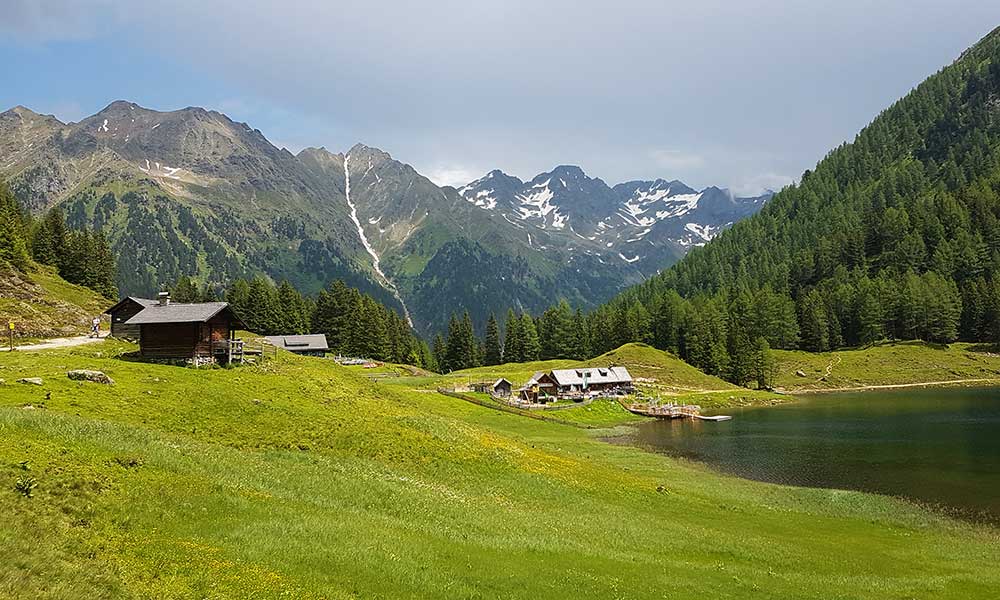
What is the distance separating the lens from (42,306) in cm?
9662

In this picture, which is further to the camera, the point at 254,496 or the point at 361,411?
the point at 361,411

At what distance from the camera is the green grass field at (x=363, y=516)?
18203 millimetres

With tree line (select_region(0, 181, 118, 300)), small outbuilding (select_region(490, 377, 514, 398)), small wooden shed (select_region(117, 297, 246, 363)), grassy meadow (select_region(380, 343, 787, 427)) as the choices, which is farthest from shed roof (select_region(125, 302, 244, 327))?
tree line (select_region(0, 181, 118, 300))

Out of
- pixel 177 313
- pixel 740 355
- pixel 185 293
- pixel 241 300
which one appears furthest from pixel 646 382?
pixel 185 293

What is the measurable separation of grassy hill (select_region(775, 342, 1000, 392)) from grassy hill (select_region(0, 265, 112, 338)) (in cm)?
16623

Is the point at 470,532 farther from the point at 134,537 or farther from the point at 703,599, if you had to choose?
the point at 134,537

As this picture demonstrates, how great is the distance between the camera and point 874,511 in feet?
149

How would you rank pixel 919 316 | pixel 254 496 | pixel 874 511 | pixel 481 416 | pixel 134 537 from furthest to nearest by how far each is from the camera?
1. pixel 919 316
2. pixel 481 416
3. pixel 874 511
4. pixel 254 496
5. pixel 134 537

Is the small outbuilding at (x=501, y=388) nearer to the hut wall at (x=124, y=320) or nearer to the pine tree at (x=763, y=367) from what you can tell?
the hut wall at (x=124, y=320)

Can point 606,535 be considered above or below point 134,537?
below

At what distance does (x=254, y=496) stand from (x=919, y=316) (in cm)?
20232

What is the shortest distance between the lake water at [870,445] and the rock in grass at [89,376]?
60754 millimetres

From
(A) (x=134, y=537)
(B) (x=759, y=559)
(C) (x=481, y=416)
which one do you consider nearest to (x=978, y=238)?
(C) (x=481, y=416)

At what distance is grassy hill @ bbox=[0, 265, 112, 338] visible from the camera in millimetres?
85500
